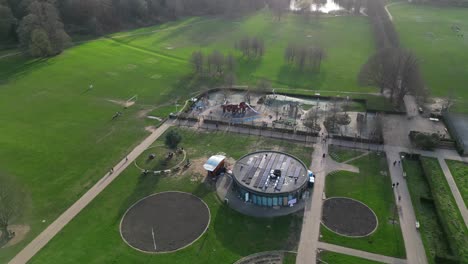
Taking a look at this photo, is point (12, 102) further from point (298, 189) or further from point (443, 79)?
point (443, 79)

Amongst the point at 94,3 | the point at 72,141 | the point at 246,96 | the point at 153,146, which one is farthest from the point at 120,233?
the point at 94,3

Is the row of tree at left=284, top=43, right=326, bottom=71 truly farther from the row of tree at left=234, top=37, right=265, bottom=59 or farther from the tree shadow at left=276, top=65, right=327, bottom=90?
the row of tree at left=234, top=37, right=265, bottom=59

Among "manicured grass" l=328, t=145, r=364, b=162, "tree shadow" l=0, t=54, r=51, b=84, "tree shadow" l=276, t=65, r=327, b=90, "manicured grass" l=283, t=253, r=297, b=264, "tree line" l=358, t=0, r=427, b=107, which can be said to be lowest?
"manicured grass" l=283, t=253, r=297, b=264

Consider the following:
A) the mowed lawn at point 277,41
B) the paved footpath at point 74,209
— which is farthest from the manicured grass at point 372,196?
the mowed lawn at point 277,41

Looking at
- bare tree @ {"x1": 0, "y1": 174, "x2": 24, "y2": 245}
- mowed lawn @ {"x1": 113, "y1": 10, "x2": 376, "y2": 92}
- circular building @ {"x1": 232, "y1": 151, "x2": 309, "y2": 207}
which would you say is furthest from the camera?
mowed lawn @ {"x1": 113, "y1": 10, "x2": 376, "y2": 92}

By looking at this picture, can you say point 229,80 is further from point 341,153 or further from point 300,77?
point 341,153

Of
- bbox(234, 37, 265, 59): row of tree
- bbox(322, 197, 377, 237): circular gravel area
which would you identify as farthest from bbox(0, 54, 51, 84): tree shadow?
bbox(322, 197, 377, 237): circular gravel area

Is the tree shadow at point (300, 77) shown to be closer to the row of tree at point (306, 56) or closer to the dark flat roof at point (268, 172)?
the row of tree at point (306, 56)
